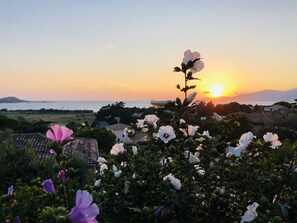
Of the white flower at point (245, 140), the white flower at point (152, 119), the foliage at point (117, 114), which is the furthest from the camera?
the foliage at point (117, 114)

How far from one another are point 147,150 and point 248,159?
2.65 feet

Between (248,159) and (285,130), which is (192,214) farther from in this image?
(285,130)

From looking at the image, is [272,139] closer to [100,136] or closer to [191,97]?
[191,97]

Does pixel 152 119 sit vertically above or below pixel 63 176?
above

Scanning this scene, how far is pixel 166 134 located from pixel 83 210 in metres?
1.40

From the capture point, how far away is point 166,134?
8.58ft

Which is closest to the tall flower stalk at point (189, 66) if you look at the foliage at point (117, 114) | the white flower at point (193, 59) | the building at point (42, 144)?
the white flower at point (193, 59)

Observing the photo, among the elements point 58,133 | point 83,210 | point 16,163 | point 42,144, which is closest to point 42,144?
point 42,144

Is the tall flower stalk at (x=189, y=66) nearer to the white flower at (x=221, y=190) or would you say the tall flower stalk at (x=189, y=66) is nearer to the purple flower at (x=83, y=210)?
the white flower at (x=221, y=190)

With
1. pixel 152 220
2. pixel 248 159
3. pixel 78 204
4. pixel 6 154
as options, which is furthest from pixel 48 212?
pixel 6 154

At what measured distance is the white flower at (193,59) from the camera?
2451mm

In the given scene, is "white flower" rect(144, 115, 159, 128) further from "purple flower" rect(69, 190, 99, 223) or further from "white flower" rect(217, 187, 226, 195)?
"purple flower" rect(69, 190, 99, 223)

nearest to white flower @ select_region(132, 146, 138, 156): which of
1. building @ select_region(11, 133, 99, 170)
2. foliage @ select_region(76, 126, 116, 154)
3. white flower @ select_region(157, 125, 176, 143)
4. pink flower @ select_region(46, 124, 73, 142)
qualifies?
white flower @ select_region(157, 125, 176, 143)

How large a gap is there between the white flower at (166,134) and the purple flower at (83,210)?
1298mm
